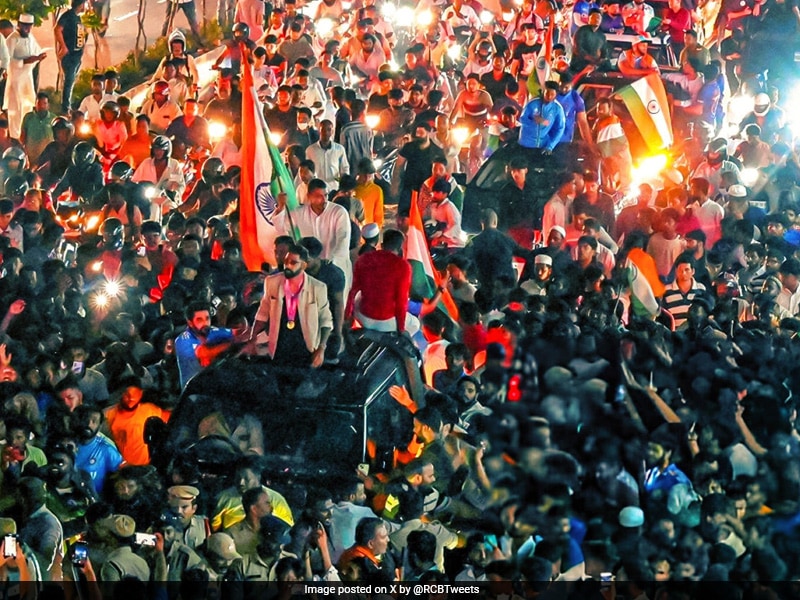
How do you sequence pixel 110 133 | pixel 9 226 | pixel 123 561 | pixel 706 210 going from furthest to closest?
pixel 110 133, pixel 706 210, pixel 9 226, pixel 123 561

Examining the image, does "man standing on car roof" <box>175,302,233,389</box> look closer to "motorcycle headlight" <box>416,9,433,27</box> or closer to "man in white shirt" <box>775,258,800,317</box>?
"man in white shirt" <box>775,258,800,317</box>

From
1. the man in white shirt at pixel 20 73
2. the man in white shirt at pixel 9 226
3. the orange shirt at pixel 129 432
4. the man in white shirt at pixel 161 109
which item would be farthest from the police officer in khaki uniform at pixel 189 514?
the man in white shirt at pixel 20 73

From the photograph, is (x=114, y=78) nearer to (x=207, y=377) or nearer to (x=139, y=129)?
(x=139, y=129)

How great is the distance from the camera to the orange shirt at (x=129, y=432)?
14.7 meters

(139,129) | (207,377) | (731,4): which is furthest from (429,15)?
(207,377)

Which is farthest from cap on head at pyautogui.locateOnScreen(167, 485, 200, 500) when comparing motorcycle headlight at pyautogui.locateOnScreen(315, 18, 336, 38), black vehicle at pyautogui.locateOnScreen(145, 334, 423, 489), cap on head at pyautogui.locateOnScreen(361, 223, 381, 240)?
motorcycle headlight at pyautogui.locateOnScreen(315, 18, 336, 38)

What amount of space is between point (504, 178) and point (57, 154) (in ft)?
14.4

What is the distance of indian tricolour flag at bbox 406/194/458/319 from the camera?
16.3 metres

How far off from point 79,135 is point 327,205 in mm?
3724

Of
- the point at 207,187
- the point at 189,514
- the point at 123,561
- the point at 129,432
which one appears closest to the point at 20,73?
the point at 207,187

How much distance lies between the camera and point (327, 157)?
18719 millimetres

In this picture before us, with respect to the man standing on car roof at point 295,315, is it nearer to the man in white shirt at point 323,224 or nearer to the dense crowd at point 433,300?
the dense crowd at point 433,300

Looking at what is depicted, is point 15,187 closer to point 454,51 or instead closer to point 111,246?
point 111,246

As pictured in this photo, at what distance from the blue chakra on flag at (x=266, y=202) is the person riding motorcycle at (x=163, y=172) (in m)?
1.08
